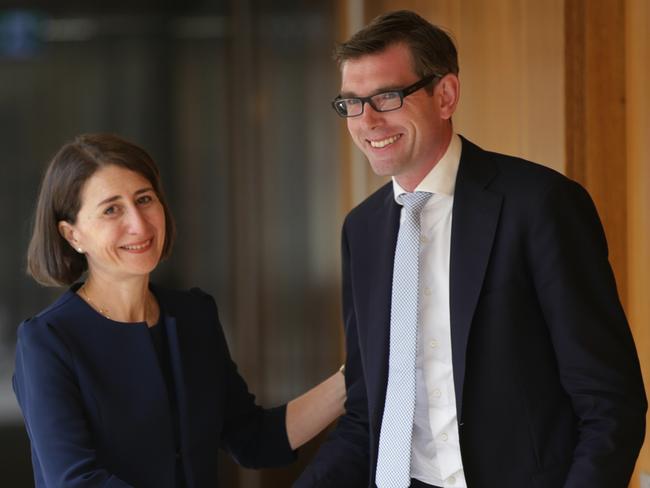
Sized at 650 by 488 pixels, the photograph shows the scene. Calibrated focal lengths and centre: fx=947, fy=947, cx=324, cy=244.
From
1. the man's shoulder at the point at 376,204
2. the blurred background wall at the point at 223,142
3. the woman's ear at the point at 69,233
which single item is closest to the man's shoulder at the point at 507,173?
the man's shoulder at the point at 376,204

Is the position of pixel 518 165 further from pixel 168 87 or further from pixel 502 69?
pixel 168 87

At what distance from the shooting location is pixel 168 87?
4.24m

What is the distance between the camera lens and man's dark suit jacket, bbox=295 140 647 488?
1689 mm

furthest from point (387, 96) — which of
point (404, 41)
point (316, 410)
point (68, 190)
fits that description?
point (316, 410)

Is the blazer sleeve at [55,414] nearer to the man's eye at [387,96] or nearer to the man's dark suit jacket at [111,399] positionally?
the man's dark suit jacket at [111,399]

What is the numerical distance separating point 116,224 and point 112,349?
276 millimetres

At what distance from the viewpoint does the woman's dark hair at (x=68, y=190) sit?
82.6 inches

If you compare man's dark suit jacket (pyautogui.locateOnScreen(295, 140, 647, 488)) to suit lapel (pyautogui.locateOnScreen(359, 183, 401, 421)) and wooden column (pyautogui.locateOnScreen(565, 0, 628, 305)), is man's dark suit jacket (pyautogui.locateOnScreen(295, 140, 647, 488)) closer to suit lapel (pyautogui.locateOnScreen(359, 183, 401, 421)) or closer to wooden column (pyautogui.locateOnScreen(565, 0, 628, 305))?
suit lapel (pyautogui.locateOnScreen(359, 183, 401, 421))

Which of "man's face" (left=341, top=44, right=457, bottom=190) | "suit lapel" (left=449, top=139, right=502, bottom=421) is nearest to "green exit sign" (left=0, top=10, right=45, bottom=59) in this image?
"man's face" (left=341, top=44, right=457, bottom=190)

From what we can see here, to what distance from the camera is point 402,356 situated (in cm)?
189

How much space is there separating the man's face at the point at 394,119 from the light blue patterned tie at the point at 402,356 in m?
0.08

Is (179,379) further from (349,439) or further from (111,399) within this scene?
(349,439)

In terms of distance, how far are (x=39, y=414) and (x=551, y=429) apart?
3.41 feet

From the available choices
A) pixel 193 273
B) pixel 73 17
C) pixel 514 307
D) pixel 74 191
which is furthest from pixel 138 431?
pixel 73 17
